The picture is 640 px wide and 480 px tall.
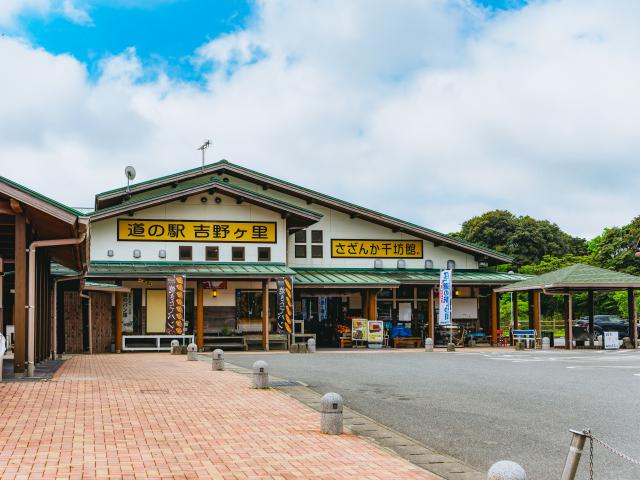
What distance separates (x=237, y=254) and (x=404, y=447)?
22.3 meters

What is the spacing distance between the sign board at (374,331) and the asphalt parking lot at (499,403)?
8.83 m

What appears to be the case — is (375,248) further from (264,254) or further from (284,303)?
(284,303)

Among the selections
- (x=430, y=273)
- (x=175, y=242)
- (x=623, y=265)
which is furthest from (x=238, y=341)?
(x=623, y=265)

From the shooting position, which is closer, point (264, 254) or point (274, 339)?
point (274, 339)

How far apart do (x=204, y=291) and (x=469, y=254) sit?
40.8 ft

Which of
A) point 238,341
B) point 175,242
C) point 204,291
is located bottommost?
point 238,341

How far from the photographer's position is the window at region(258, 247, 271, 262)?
30.4m

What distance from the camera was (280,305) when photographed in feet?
89.5

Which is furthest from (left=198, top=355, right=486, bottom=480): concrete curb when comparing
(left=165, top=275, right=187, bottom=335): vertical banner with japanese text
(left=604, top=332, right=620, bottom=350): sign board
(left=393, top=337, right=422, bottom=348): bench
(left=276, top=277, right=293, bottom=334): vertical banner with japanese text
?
(left=604, top=332, right=620, bottom=350): sign board

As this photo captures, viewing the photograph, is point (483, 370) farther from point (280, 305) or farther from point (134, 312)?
point (134, 312)

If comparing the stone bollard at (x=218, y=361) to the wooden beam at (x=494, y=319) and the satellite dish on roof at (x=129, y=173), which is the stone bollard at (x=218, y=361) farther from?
the wooden beam at (x=494, y=319)

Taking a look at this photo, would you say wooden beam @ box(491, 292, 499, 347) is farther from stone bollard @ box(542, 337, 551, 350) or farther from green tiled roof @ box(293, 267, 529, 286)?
stone bollard @ box(542, 337, 551, 350)

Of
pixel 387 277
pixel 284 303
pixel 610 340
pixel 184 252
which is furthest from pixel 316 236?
pixel 610 340

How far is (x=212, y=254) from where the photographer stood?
98.7 feet
